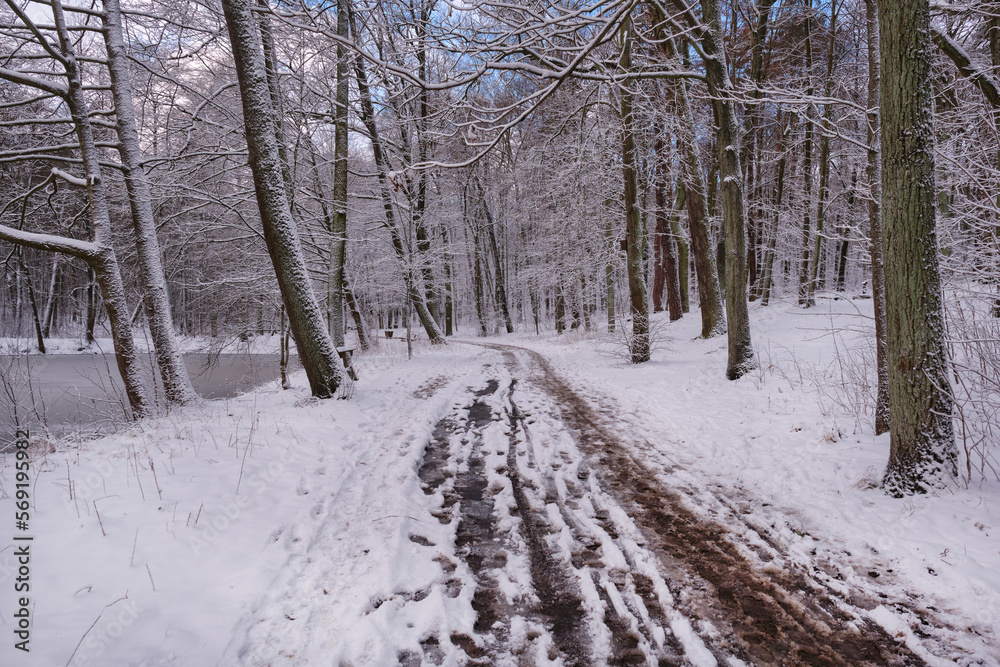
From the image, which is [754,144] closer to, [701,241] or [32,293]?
[701,241]

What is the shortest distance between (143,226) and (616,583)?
9.26 m

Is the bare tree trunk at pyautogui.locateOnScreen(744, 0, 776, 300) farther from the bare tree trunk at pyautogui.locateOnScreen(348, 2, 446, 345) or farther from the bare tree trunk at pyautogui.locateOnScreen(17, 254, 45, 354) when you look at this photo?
the bare tree trunk at pyautogui.locateOnScreen(17, 254, 45, 354)

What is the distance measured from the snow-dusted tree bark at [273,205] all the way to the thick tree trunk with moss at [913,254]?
23.8 feet

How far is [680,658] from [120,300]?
8942 millimetres

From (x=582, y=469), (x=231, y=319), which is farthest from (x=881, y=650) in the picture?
(x=231, y=319)

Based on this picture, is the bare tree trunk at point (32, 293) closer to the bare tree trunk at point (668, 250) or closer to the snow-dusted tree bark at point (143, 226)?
the snow-dusted tree bark at point (143, 226)

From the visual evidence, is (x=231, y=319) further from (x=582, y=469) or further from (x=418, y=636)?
(x=418, y=636)

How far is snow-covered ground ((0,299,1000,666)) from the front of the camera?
7.17 feet

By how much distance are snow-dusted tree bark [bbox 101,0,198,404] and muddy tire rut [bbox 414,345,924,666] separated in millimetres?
5787

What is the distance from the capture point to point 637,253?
10711 mm

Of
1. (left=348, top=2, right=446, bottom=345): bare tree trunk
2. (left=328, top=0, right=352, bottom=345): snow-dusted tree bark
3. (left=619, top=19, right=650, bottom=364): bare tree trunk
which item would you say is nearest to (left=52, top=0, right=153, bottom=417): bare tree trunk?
(left=328, top=0, right=352, bottom=345): snow-dusted tree bark

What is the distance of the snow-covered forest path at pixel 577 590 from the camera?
2.12 m

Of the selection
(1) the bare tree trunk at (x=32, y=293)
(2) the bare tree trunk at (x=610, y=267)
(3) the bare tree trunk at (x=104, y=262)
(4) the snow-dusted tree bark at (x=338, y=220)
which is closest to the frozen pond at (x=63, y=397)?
(3) the bare tree trunk at (x=104, y=262)

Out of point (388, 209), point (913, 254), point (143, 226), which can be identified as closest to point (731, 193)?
point (913, 254)
